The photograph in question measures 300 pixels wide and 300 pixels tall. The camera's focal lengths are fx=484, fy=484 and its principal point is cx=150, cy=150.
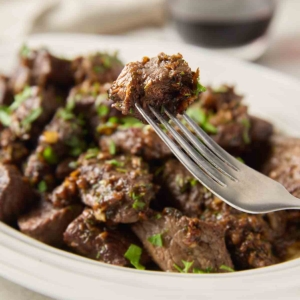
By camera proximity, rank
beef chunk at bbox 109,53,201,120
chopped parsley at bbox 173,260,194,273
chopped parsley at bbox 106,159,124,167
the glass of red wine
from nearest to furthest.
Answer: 1. beef chunk at bbox 109,53,201,120
2. chopped parsley at bbox 173,260,194,273
3. chopped parsley at bbox 106,159,124,167
4. the glass of red wine

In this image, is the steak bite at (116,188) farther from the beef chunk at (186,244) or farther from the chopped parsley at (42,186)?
the chopped parsley at (42,186)

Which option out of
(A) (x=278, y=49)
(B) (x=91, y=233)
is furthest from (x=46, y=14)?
(B) (x=91, y=233)

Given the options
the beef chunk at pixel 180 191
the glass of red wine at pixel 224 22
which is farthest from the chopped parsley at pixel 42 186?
the glass of red wine at pixel 224 22

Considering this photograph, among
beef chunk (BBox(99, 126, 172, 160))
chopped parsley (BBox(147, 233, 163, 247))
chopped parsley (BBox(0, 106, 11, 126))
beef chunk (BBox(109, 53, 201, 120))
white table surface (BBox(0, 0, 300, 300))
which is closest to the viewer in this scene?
beef chunk (BBox(109, 53, 201, 120))

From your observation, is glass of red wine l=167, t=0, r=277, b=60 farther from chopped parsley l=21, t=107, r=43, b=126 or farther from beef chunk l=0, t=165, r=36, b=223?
beef chunk l=0, t=165, r=36, b=223

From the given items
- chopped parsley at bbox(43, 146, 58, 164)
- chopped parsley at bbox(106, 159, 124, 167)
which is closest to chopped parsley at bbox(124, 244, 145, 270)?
chopped parsley at bbox(106, 159, 124, 167)

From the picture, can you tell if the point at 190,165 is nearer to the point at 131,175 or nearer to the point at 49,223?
the point at 131,175
